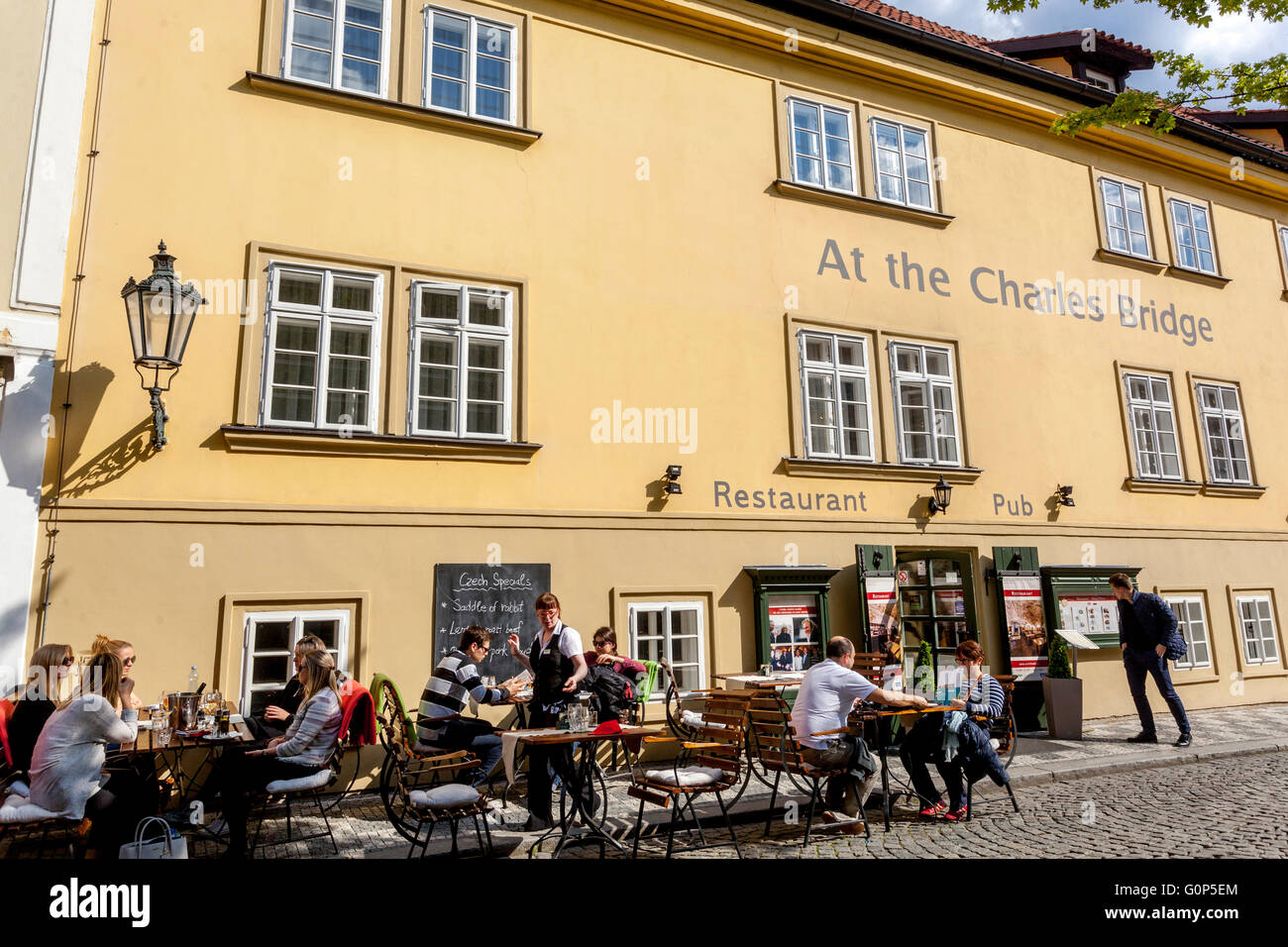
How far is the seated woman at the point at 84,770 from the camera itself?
186 inches

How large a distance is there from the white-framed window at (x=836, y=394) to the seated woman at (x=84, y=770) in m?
7.50

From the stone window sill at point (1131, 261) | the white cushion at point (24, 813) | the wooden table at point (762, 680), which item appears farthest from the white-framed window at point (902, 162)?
the white cushion at point (24, 813)

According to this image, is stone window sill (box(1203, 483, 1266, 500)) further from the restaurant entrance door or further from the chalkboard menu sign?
the chalkboard menu sign

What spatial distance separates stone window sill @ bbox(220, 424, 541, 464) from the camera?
7688 mm

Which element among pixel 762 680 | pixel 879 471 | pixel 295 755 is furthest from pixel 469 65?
pixel 295 755

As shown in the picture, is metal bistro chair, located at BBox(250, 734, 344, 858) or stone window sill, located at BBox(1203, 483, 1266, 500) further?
stone window sill, located at BBox(1203, 483, 1266, 500)

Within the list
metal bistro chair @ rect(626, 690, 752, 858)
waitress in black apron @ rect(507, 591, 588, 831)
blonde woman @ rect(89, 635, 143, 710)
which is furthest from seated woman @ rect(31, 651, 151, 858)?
metal bistro chair @ rect(626, 690, 752, 858)

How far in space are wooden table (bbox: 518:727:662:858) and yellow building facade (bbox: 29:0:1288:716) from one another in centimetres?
259

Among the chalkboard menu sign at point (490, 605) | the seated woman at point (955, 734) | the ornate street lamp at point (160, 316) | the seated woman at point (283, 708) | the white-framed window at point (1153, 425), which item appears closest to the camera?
the seated woman at point (283, 708)

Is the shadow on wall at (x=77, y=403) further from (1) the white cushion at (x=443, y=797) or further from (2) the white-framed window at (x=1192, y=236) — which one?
(2) the white-framed window at (x=1192, y=236)

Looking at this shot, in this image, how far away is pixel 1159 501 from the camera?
12.6m

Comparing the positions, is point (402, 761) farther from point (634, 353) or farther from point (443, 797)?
point (634, 353)

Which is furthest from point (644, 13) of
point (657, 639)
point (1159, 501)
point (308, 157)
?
point (1159, 501)

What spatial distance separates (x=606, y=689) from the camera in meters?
7.07
